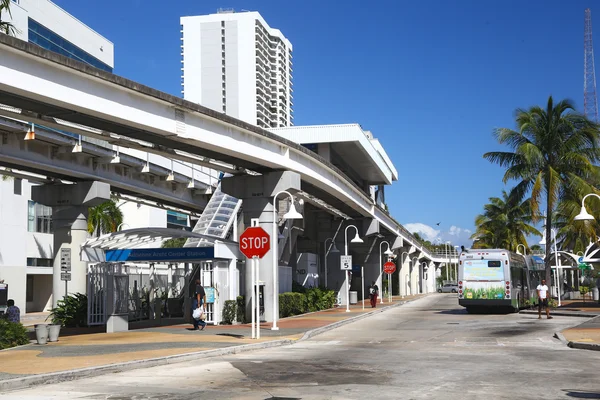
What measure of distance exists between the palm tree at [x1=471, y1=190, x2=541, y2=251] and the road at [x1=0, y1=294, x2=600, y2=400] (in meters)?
56.9

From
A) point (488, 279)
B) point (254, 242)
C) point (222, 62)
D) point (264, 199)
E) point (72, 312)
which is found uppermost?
point (222, 62)

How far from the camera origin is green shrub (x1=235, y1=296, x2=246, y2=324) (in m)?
30.9

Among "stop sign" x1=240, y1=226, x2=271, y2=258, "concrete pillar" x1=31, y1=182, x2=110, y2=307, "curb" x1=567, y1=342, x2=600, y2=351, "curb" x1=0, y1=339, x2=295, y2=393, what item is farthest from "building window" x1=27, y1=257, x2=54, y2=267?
"curb" x1=567, y1=342, x2=600, y2=351

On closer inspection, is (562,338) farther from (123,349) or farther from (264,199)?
(264,199)

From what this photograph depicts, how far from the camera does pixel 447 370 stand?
572 inches

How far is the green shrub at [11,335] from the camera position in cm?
2056

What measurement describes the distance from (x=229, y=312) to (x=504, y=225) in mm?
58187

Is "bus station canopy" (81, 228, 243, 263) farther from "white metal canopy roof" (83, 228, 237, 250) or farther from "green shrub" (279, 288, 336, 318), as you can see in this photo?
"green shrub" (279, 288, 336, 318)

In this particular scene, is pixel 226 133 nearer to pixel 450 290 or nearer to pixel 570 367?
pixel 570 367

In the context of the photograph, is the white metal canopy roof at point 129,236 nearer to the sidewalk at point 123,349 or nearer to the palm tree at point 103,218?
the sidewalk at point 123,349

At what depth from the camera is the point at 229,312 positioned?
30.4 metres

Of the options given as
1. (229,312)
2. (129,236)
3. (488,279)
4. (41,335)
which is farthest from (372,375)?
(488,279)

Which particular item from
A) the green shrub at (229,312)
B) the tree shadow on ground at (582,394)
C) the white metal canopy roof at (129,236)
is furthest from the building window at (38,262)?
the tree shadow on ground at (582,394)

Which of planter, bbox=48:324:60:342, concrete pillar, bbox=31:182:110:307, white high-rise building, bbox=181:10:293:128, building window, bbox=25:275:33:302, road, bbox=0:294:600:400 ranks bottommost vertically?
road, bbox=0:294:600:400
